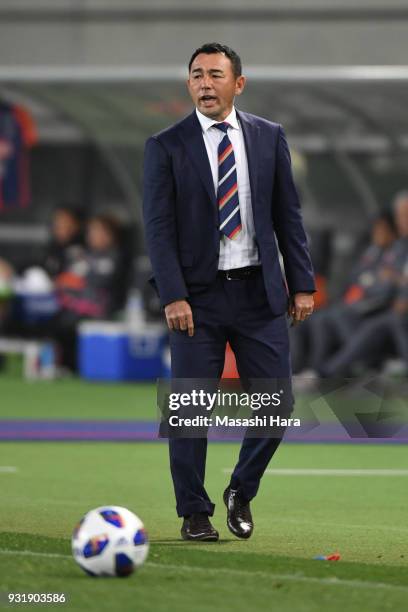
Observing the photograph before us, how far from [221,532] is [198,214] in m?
1.49

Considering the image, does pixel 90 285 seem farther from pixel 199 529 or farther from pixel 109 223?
pixel 199 529

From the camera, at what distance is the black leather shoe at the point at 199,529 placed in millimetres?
7035

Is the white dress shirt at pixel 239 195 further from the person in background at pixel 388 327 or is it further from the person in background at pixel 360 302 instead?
the person in background at pixel 360 302

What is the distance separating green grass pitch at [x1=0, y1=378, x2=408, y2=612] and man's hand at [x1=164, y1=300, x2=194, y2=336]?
0.91 m

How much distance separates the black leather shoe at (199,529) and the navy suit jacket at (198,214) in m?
0.93

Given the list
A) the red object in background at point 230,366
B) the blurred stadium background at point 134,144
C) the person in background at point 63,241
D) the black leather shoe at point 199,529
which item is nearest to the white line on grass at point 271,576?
the black leather shoe at point 199,529

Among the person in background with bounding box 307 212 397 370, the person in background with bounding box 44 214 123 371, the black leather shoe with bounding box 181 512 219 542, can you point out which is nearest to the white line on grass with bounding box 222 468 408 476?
the black leather shoe with bounding box 181 512 219 542

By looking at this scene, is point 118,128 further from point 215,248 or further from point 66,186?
point 215,248

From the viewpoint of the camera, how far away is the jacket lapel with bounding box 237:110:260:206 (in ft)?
22.9

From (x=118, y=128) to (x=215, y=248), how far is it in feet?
37.6

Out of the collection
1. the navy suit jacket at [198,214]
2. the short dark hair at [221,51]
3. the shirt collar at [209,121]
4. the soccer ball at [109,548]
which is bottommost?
the soccer ball at [109,548]

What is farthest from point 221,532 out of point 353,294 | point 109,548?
point 353,294

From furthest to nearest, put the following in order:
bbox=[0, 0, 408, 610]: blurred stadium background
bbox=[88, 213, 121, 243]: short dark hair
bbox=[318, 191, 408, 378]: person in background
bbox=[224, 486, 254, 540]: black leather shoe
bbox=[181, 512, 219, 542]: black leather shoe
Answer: bbox=[88, 213, 121, 243]: short dark hair < bbox=[318, 191, 408, 378]: person in background < bbox=[0, 0, 408, 610]: blurred stadium background < bbox=[224, 486, 254, 540]: black leather shoe < bbox=[181, 512, 219, 542]: black leather shoe

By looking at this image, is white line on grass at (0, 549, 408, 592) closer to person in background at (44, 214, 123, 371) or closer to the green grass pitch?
the green grass pitch
